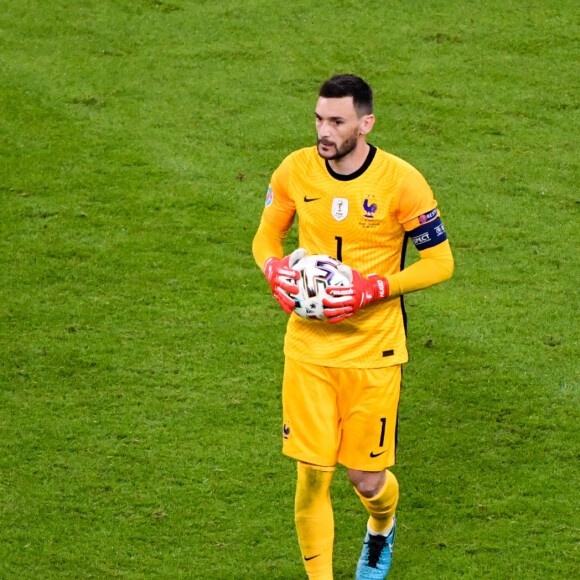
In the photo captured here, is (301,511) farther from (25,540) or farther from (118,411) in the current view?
(118,411)

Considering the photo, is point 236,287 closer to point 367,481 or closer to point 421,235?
point 367,481

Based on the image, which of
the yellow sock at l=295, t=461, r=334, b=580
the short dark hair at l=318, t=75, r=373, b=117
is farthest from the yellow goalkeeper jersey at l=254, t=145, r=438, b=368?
the yellow sock at l=295, t=461, r=334, b=580

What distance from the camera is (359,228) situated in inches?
240

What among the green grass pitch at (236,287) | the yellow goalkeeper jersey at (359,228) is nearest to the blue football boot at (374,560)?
A: the green grass pitch at (236,287)

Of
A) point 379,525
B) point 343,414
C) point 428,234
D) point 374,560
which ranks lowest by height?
point 374,560

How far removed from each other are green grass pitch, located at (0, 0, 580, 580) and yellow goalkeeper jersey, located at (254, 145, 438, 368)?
1.41 m

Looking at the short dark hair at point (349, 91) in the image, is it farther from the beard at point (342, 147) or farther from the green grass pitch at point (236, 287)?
the green grass pitch at point (236, 287)

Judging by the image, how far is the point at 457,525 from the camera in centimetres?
709

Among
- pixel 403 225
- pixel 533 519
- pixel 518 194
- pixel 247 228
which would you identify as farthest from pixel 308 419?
pixel 518 194

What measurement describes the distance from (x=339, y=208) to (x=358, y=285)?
1.46 ft

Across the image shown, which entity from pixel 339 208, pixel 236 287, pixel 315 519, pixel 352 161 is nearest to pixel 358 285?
pixel 339 208

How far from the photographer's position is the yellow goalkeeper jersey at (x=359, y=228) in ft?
19.9

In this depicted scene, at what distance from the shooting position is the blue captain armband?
6.11 meters

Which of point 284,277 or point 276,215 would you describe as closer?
point 284,277
